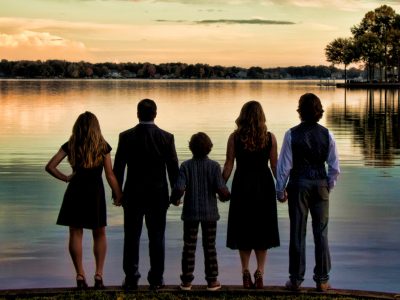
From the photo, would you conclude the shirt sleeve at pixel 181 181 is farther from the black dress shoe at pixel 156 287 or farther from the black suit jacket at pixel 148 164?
the black dress shoe at pixel 156 287

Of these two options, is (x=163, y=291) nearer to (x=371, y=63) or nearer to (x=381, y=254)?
(x=381, y=254)

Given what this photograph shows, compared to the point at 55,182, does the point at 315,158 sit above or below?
above

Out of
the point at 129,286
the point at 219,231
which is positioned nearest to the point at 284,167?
the point at 129,286

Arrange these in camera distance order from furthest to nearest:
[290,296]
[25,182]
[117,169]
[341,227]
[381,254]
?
[25,182]
[341,227]
[381,254]
[117,169]
[290,296]

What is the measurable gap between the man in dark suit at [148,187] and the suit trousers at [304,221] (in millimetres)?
1473

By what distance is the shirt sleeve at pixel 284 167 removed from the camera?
9734mm

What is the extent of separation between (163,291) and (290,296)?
145 centimetres

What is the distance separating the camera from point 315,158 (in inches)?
387

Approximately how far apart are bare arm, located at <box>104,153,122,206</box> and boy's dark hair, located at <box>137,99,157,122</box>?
62cm

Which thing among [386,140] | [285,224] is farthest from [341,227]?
[386,140]

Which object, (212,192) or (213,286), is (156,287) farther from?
(212,192)

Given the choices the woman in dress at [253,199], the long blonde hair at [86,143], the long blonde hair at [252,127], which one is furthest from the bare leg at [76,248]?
the long blonde hair at [252,127]

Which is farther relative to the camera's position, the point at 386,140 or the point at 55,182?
the point at 386,140

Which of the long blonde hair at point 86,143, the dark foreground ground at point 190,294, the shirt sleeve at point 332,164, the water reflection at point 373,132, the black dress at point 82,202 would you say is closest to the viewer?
the dark foreground ground at point 190,294
